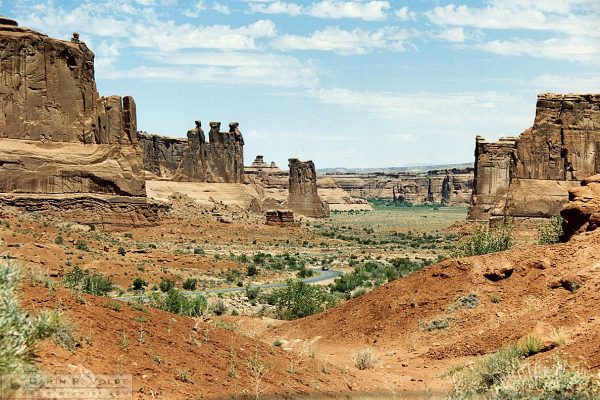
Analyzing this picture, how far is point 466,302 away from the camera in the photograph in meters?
19.2

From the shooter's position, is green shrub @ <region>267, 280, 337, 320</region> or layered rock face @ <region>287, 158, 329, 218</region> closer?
green shrub @ <region>267, 280, 337, 320</region>

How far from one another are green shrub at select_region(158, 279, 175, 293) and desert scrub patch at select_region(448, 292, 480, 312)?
15.3 metres

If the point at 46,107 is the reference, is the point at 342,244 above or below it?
below

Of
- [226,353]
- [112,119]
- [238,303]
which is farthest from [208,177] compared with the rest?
[226,353]

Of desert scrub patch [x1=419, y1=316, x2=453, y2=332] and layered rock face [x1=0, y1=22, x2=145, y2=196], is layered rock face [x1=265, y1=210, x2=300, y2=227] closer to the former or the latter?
layered rock face [x1=0, y1=22, x2=145, y2=196]

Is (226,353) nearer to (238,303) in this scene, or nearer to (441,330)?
(441,330)

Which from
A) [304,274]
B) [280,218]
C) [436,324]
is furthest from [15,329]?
[280,218]

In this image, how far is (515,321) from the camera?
16.8 metres

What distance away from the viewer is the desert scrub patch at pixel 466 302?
19.1 metres

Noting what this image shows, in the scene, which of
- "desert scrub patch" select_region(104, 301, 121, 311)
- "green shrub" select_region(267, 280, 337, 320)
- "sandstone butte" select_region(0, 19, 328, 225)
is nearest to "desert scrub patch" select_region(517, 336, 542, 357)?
"desert scrub patch" select_region(104, 301, 121, 311)

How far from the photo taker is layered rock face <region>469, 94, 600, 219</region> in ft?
171

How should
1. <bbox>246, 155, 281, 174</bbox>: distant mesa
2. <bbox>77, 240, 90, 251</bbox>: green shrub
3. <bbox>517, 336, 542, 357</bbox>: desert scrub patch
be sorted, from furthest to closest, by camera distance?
<bbox>246, 155, 281, 174</bbox>: distant mesa
<bbox>77, 240, 90, 251</bbox>: green shrub
<bbox>517, 336, 542, 357</bbox>: desert scrub patch

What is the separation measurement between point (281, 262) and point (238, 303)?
19613mm

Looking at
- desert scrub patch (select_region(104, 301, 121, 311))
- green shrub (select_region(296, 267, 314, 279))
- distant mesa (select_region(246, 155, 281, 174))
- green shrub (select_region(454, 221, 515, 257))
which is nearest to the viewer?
desert scrub patch (select_region(104, 301, 121, 311))
